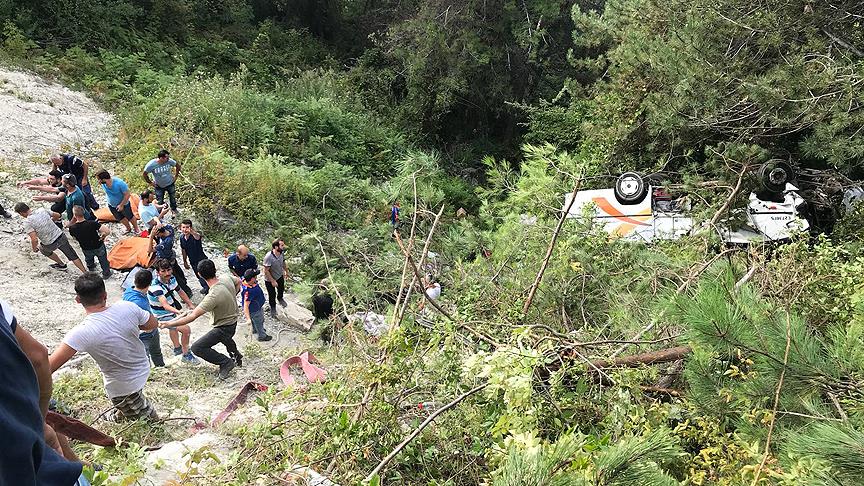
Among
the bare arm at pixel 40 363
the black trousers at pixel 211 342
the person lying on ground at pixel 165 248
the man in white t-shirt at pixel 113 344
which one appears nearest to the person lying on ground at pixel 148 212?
the person lying on ground at pixel 165 248

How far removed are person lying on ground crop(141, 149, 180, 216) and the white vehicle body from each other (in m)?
6.02

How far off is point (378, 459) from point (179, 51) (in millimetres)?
16645

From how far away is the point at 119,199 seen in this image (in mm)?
8102

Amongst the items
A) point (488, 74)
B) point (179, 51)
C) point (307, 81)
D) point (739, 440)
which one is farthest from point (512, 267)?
point (179, 51)

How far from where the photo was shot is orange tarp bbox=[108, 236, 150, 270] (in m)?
7.75

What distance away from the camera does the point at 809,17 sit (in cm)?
688

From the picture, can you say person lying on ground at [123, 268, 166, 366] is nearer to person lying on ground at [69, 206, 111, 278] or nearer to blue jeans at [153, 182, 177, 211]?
person lying on ground at [69, 206, 111, 278]

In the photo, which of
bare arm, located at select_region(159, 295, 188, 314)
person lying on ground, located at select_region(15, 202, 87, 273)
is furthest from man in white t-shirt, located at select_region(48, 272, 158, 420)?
person lying on ground, located at select_region(15, 202, 87, 273)

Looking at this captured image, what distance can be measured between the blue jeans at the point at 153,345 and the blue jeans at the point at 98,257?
2429mm

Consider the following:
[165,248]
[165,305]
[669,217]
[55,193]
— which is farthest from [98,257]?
[669,217]

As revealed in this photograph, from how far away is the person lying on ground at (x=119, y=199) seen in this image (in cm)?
771

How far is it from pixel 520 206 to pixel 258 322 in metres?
3.75

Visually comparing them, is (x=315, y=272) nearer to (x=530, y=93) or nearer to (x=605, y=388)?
(x=605, y=388)

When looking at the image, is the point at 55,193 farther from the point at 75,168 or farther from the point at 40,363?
the point at 40,363
